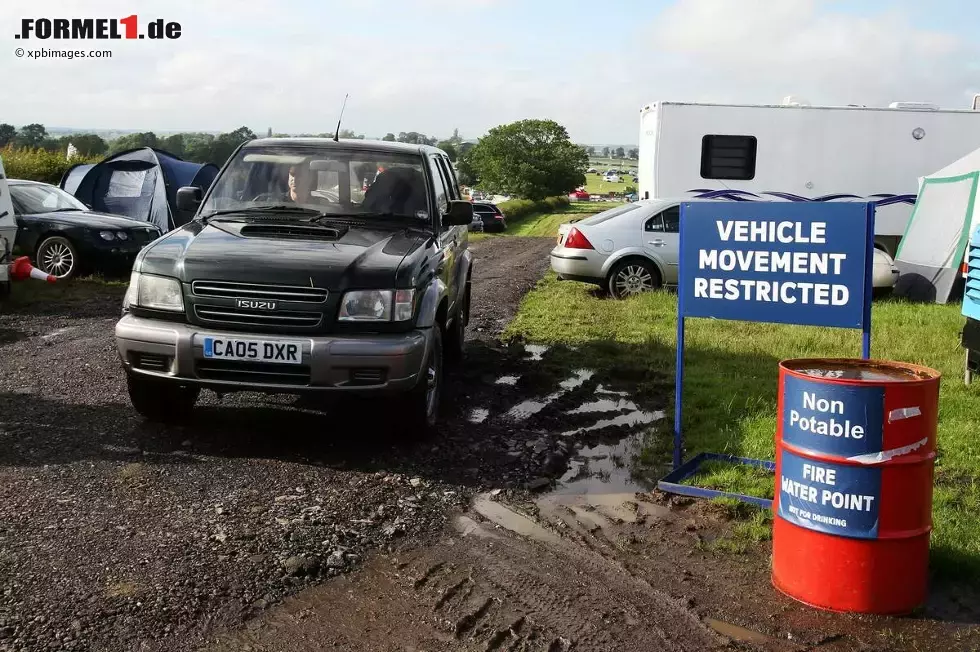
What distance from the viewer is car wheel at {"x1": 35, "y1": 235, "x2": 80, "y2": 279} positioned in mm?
13859

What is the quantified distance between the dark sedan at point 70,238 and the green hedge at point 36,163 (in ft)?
29.9

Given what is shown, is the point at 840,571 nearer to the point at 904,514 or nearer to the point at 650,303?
the point at 904,514

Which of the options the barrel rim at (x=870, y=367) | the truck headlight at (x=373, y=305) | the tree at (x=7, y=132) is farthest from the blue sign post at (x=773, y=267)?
the tree at (x=7, y=132)

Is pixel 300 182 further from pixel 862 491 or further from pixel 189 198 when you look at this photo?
pixel 862 491

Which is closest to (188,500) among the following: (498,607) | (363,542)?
(363,542)

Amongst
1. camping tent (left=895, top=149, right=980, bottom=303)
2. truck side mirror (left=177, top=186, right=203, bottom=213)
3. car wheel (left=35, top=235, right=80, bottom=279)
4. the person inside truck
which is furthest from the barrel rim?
car wheel (left=35, top=235, right=80, bottom=279)

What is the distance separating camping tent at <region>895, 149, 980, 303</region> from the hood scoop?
30.9 feet

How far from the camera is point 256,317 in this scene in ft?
18.5

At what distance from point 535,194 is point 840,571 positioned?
97.1 metres

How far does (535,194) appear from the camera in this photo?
99875 millimetres

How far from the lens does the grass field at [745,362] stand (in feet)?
17.7

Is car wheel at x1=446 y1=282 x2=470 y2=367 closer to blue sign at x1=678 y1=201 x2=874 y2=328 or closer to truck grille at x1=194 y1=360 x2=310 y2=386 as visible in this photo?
truck grille at x1=194 y1=360 x2=310 y2=386

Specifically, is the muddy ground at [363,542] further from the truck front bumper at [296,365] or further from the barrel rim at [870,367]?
the barrel rim at [870,367]

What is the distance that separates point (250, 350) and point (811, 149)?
40.5 ft
